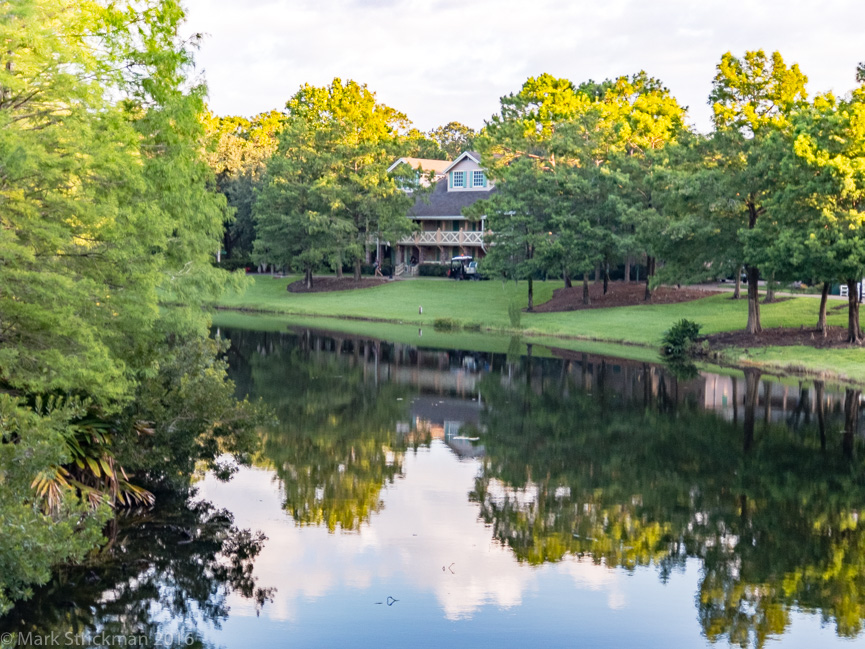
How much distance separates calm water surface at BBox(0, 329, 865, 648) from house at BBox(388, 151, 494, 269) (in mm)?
48565

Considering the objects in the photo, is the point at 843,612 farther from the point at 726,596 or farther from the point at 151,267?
the point at 151,267

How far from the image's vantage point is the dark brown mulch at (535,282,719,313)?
59125mm

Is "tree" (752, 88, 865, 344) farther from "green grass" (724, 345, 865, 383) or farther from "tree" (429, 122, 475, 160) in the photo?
"tree" (429, 122, 475, 160)

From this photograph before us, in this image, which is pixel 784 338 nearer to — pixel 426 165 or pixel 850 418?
pixel 850 418

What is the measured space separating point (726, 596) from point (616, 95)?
220ft

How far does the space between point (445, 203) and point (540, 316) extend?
27.0m

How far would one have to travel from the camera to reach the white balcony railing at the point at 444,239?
7899cm

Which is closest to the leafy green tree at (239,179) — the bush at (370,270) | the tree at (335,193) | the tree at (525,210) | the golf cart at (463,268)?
the tree at (335,193)

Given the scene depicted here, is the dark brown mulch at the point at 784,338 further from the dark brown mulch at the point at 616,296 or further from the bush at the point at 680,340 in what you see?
the dark brown mulch at the point at 616,296

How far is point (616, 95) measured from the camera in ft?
258

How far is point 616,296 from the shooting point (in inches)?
2416

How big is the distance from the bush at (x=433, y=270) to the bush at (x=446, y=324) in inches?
760

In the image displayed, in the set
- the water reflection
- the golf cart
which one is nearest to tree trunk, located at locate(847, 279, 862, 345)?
the water reflection

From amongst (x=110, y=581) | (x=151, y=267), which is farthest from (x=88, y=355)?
(x=110, y=581)
